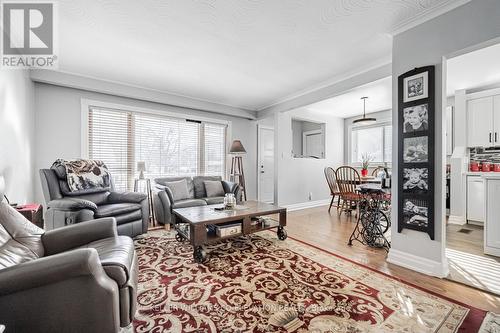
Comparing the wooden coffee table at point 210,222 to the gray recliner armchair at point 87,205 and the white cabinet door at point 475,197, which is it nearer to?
the gray recliner armchair at point 87,205

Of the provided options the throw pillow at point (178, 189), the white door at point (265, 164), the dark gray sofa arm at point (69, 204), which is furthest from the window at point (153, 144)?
the dark gray sofa arm at point (69, 204)

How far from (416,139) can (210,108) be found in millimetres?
3854

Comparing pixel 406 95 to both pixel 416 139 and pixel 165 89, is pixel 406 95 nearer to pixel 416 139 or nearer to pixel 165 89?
pixel 416 139

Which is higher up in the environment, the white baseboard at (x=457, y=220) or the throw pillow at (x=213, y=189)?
the throw pillow at (x=213, y=189)

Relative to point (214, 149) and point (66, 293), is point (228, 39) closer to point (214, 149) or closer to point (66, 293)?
point (66, 293)

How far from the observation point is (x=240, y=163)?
5.49 meters

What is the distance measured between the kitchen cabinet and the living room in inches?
64.7

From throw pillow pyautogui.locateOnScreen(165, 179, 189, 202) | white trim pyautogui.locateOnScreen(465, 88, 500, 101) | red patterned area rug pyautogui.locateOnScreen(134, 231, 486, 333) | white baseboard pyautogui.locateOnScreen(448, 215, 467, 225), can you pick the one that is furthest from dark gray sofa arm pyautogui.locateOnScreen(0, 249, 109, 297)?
white trim pyautogui.locateOnScreen(465, 88, 500, 101)

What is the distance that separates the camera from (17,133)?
263 cm

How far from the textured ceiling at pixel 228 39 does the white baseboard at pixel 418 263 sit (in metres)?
2.40

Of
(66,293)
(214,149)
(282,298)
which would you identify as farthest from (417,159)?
(214,149)

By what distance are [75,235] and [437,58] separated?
3.52 m

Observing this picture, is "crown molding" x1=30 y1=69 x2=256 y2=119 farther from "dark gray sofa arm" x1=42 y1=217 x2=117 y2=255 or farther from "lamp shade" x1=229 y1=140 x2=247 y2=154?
"dark gray sofa arm" x1=42 y1=217 x2=117 y2=255

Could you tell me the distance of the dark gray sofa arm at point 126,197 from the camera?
314 centimetres
